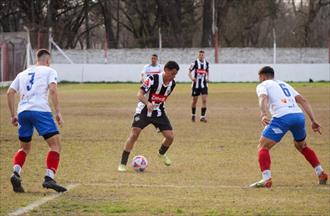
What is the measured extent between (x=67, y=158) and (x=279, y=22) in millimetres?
63741

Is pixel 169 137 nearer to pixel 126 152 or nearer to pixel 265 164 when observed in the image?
pixel 126 152

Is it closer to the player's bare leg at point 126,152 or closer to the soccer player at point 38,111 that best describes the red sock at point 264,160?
the player's bare leg at point 126,152

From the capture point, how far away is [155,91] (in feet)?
42.2

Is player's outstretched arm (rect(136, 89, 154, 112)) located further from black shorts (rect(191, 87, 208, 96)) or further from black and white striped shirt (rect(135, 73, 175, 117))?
black shorts (rect(191, 87, 208, 96))

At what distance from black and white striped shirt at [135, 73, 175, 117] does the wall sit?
38.4 metres

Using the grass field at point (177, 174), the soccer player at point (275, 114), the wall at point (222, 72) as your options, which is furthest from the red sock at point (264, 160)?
the wall at point (222, 72)

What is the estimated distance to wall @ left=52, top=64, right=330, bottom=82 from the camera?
51188 mm

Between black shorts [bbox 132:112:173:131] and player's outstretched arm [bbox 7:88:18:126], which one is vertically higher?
player's outstretched arm [bbox 7:88:18:126]

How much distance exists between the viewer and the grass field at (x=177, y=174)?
9172 millimetres

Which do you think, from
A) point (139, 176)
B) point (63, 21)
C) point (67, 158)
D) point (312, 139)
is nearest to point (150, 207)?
point (139, 176)

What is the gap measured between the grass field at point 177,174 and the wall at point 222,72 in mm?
28332

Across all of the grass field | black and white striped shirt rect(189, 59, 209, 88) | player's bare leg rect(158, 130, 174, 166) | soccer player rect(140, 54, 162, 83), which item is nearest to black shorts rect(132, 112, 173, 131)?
player's bare leg rect(158, 130, 174, 166)

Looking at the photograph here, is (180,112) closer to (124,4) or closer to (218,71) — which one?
(218,71)

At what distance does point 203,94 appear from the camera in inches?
904
